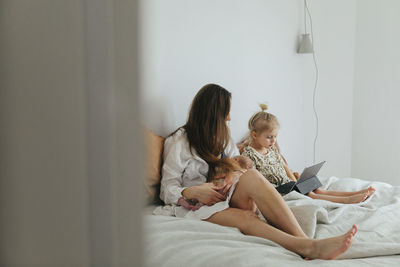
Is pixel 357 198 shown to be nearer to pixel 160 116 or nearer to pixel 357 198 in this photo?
pixel 357 198

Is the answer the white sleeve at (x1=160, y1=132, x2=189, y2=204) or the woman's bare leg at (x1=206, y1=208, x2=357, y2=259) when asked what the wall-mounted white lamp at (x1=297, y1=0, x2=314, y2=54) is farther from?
the woman's bare leg at (x1=206, y1=208, x2=357, y2=259)

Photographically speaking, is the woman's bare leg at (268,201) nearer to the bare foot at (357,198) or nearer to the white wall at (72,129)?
the bare foot at (357,198)

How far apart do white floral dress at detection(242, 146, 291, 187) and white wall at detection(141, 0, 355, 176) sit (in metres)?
0.36

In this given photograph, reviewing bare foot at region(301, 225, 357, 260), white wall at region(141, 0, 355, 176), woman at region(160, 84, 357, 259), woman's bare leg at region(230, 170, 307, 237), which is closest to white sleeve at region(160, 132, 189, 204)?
woman at region(160, 84, 357, 259)

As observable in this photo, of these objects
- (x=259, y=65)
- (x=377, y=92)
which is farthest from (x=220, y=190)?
(x=377, y=92)

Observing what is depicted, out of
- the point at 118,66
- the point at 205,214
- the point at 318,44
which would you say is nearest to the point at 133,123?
the point at 118,66

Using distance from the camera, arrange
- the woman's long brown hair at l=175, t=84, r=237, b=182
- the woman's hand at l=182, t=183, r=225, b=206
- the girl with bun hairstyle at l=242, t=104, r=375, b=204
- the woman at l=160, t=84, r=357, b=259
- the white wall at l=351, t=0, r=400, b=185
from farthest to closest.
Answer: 1. the white wall at l=351, t=0, r=400, b=185
2. the girl with bun hairstyle at l=242, t=104, r=375, b=204
3. the woman's long brown hair at l=175, t=84, r=237, b=182
4. the woman's hand at l=182, t=183, r=225, b=206
5. the woman at l=160, t=84, r=357, b=259

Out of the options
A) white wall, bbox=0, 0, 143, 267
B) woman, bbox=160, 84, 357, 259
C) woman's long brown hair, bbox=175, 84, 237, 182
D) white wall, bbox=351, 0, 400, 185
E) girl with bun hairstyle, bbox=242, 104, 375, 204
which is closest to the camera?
white wall, bbox=0, 0, 143, 267

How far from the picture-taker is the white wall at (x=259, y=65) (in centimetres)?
214

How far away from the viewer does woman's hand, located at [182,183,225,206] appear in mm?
1704

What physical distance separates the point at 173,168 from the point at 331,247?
31.4 inches

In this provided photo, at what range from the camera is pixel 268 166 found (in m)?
2.27

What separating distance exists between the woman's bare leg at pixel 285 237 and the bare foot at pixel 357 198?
675 millimetres

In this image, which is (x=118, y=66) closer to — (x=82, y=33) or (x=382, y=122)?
(x=82, y=33)
